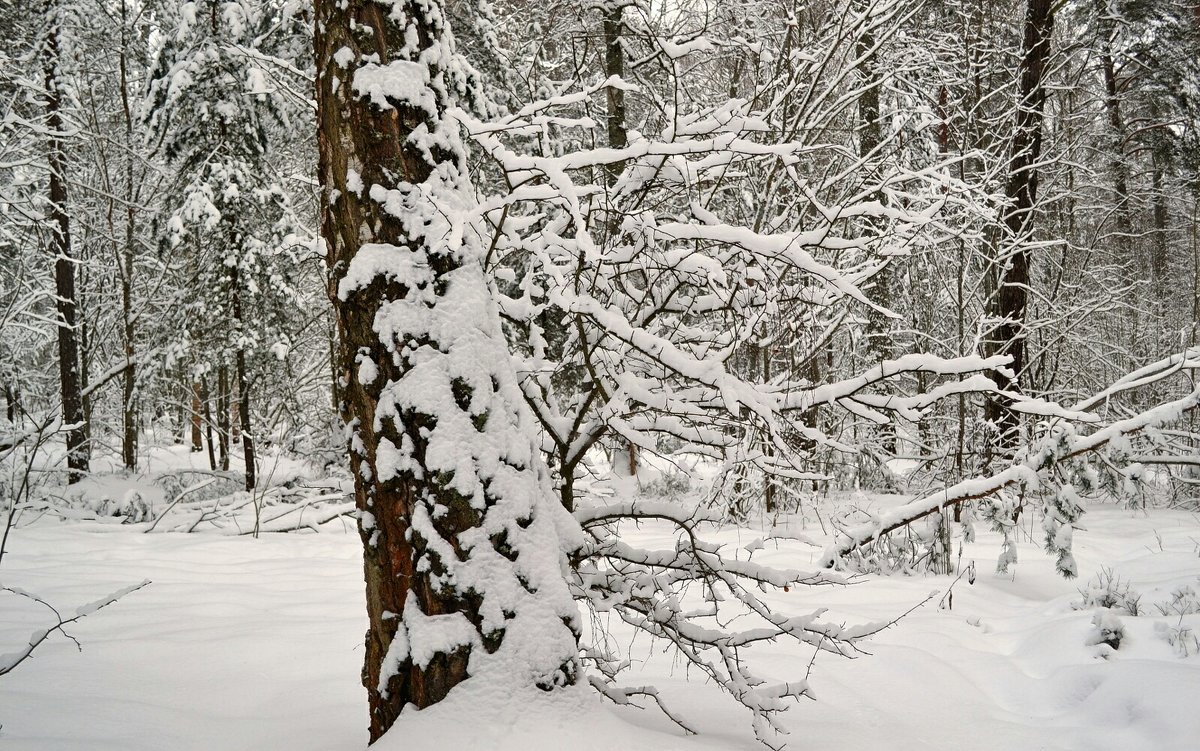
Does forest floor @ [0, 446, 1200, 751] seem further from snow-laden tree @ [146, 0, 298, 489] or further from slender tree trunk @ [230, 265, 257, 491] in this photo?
snow-laden tree @ [146, 0, 298, 489]

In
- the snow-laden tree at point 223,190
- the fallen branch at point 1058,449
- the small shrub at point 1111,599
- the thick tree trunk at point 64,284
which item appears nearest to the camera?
the fallen branch at point 1058,449

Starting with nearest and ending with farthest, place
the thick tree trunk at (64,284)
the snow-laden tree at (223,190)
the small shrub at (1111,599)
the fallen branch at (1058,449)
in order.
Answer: the fallen branch at (1058,449) → the small shrub at (1111,599) → the snow-laden tree at (223,190) → the thick tree trunk at (64,284)

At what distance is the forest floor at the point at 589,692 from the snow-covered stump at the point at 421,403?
0.57ft

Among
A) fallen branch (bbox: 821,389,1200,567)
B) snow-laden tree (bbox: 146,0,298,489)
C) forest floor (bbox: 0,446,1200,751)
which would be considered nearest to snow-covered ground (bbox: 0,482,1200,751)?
forest floor (bbox: 0,446,1200,751)

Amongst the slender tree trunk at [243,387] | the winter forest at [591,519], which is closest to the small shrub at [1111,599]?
the winter forest at [591,519]

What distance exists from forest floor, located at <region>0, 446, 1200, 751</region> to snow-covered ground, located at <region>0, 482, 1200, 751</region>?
10 mm

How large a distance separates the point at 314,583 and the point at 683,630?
3.63 meters

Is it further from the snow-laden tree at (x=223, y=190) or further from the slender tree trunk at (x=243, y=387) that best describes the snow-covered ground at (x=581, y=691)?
the snow-laden tree at (x=223, y=190)

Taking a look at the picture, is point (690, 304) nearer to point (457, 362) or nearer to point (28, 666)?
point (457, 362)

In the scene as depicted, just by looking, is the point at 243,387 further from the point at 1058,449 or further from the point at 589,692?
the point at 1058,449

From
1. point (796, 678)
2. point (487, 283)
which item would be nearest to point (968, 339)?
point (796, 678)

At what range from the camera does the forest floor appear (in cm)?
214

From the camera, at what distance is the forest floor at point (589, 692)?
2143mm

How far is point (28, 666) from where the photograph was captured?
2.85 meters
